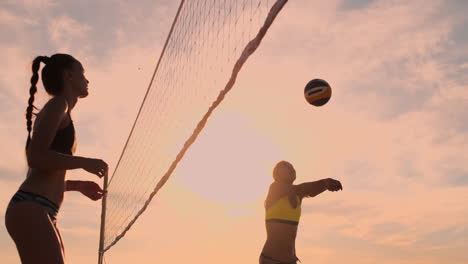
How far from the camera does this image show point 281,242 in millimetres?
5906

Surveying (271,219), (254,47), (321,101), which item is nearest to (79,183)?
(254,47)

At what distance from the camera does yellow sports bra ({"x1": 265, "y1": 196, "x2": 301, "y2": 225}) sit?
598cm

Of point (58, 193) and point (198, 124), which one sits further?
point (198, 124)

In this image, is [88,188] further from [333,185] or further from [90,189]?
[333,185]

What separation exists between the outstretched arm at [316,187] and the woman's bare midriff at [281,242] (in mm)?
396

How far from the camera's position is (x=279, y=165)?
616 centimetres

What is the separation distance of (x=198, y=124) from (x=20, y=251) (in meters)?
2.92

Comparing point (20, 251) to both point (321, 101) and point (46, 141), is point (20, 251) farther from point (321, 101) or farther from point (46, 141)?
point (321, 101)

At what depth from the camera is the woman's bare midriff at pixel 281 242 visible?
5883 millimetres

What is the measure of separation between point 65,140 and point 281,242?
11.3 feet

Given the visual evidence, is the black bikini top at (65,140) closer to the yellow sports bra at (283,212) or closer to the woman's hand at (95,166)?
the woman's hand at (95,166)

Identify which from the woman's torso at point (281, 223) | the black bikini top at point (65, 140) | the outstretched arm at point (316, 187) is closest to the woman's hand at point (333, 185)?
the outstretched arm at point (316, 187)

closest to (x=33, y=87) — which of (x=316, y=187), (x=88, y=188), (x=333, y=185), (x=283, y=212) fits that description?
(x=88, y=188)

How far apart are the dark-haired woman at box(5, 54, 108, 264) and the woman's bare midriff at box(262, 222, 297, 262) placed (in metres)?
3.31
